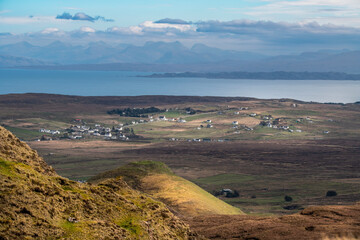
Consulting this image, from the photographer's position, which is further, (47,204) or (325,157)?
(325,157)

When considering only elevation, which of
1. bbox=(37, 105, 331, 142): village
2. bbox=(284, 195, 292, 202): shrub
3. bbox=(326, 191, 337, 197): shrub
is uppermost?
bbox=(37, 105, 331, 142): village

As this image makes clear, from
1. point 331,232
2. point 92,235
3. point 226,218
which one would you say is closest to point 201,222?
point 226,218

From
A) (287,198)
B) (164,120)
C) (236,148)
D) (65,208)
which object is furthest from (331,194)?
(164,120)

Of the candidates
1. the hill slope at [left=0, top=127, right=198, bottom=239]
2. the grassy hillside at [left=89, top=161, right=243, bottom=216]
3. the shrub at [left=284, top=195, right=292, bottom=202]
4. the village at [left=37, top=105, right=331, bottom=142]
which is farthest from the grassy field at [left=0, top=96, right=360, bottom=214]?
the hill slope at [left=0, top=127, right=198, bottom=239]

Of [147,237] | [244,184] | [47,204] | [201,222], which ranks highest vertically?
[47,204]

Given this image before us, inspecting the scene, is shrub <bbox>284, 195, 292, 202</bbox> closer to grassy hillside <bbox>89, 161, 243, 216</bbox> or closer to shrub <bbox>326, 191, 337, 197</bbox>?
shrub <bbox>326, 191, 337, 197</bbox>

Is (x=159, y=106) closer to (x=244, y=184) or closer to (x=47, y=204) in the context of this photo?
(x=244, y=184)

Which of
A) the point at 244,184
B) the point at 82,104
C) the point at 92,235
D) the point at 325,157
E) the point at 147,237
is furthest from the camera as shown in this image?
the point at 82,104
